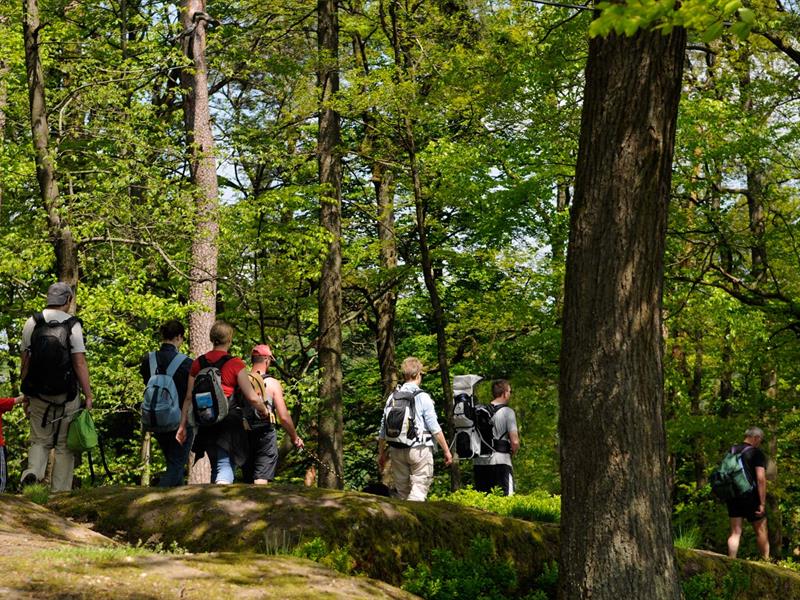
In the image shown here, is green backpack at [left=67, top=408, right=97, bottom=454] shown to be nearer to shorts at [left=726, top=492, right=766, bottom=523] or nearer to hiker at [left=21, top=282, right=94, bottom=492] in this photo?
hiker at [left=21, top=282, right=94, bottom=492]

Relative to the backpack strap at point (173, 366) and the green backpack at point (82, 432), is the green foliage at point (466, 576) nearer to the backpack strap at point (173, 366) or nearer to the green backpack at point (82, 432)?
the backpack strap at point (173, 366)

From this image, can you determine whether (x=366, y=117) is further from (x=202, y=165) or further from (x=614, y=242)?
(x=614, y=242)

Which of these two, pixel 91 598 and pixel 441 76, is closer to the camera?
pixel 91 598

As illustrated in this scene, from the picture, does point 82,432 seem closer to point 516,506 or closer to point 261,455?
point 261,455

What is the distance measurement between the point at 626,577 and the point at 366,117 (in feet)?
59.6

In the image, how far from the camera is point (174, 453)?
8.62 metres

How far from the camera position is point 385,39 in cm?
2388

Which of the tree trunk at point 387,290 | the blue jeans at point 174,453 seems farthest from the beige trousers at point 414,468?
the tree trunk at point 387,290

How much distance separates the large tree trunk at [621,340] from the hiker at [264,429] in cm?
342

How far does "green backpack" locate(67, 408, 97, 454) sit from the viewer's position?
8102 mm

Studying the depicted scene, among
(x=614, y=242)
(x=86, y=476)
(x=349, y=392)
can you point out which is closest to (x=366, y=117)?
(x=349, y=392)

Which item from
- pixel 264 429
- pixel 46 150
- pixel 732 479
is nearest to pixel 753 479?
pixel 732 479

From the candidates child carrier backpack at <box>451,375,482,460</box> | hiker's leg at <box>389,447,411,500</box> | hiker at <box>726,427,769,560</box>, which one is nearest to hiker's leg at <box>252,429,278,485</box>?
hiker's leg at <box>389,447,411,500</box>

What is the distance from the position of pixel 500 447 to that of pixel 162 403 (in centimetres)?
454
